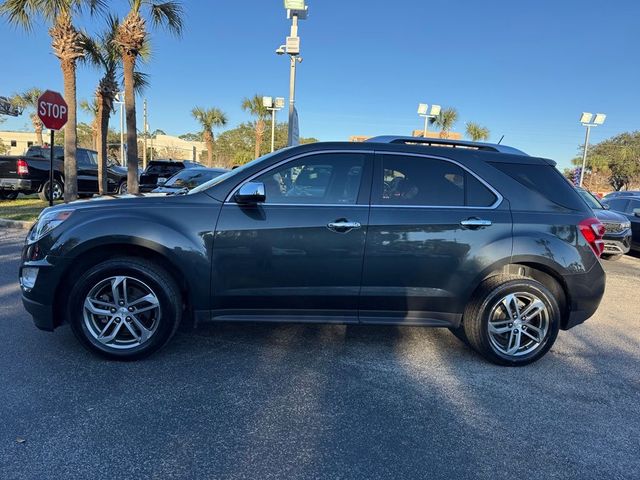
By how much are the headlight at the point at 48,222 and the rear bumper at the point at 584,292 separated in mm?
4187

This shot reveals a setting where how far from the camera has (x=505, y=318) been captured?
3.88m

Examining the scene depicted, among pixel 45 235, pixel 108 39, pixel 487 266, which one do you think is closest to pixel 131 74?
pixel 108 39

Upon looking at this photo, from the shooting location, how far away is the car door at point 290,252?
11.7 ft

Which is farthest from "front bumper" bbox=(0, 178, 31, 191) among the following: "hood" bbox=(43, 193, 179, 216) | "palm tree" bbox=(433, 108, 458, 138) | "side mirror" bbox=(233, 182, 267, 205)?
"palm tree" bbox=(433, 108, 458, 138)

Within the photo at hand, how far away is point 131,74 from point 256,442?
14.2m

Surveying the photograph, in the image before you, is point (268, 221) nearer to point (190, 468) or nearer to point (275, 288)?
point (275, 288)

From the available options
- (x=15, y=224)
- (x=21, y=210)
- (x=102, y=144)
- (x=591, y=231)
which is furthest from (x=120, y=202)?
(x=102, y=144)

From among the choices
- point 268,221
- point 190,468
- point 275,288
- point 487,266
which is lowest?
point 190,468

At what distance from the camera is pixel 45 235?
11.7ft

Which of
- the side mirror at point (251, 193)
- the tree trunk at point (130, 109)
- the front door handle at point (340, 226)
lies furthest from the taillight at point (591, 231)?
the tree trunk at point (130, 109)

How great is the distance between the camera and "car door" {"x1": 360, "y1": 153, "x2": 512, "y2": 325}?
3.66m

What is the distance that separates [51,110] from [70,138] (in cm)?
366

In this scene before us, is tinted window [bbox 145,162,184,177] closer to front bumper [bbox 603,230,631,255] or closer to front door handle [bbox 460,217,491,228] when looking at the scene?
front bumper [bbox 603,230,631,255]

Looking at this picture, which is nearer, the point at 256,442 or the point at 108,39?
the point at 256,442
